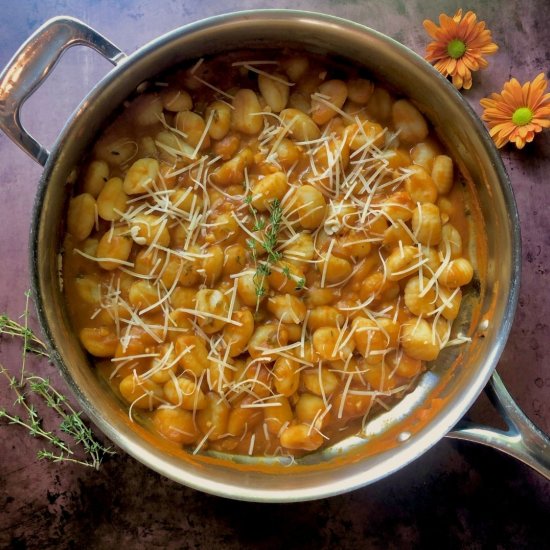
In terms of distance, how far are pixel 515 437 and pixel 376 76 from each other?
854 mm

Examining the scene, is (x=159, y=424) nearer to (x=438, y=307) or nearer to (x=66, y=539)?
(x=66, y=539)

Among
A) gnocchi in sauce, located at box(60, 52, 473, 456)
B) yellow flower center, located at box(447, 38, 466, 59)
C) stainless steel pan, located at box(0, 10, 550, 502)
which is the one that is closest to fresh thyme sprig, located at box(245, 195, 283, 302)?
gnocchi in sauce, located at box(60, 52, 473, 456)

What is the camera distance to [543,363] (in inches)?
67.2

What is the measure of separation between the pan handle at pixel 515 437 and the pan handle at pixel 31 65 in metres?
1.09

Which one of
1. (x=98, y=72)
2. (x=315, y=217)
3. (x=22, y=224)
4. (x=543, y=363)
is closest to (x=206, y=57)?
(x=98, y=72)

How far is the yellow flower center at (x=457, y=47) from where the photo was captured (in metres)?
1.66

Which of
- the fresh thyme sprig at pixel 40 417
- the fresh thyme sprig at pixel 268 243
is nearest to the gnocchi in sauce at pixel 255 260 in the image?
the fresh thyme sprig at pixel 268 243

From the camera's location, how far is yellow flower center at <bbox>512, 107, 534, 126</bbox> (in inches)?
65.5

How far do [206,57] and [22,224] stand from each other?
1.94 feet

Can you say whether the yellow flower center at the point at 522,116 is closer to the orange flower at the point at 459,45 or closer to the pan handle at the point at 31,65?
the orange flower at the point at 459,45

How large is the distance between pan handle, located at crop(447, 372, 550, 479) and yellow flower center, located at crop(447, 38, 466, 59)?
80 centimetres

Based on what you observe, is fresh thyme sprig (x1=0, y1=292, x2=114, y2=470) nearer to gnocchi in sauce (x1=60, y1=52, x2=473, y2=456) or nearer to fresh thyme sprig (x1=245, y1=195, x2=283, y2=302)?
gnocchi in sauce (x1=60, y1=52, x2=473, y2=456)

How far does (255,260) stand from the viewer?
1.52m

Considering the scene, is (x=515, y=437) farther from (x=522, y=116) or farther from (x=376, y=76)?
(x=376, y=76)
